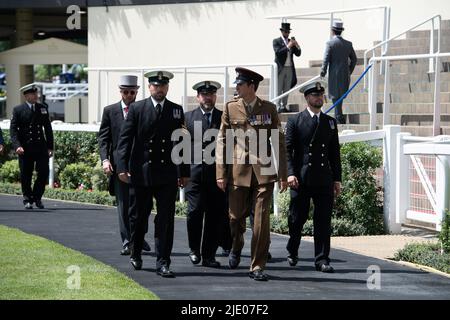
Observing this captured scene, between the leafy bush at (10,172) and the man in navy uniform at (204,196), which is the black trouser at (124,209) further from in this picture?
the leafy bush at (10,172)

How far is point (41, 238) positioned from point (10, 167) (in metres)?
8.65

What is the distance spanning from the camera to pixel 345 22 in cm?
2325

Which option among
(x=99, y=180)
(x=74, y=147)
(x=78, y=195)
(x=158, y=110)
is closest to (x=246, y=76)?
(x=158, y=110)

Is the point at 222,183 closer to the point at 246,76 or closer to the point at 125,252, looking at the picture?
the point at 246,76

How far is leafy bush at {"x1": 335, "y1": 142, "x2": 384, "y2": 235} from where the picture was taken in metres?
14.7

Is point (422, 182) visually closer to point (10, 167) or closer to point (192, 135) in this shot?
point (192, 135)

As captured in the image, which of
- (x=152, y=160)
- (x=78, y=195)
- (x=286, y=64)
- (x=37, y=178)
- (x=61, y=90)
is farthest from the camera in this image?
(x=61, y=90)

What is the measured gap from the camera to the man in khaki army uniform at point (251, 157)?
10.8 m

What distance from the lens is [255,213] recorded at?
10805 mm

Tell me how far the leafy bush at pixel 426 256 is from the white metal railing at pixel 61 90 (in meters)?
26.2

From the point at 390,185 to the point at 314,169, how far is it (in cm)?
362

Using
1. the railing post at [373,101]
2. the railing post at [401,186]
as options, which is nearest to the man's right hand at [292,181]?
the railing post at [401,186]

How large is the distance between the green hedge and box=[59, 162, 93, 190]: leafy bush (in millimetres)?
509
